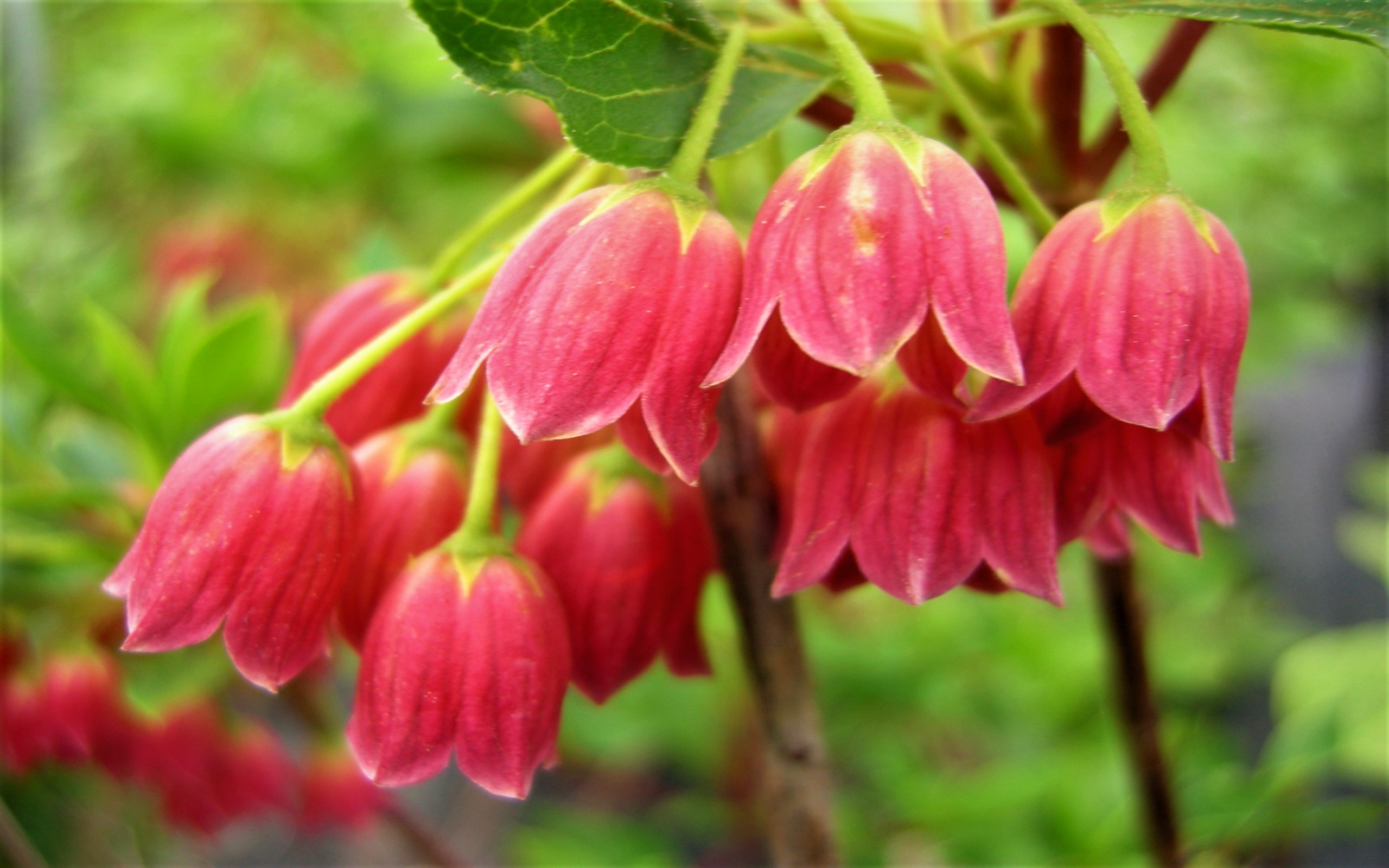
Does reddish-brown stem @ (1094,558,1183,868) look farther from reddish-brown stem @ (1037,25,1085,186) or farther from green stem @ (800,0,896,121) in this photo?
green stem @ (800,0,896,121)

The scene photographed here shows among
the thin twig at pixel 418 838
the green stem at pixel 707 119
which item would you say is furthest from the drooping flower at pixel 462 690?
the thin twig at pixel 418 838

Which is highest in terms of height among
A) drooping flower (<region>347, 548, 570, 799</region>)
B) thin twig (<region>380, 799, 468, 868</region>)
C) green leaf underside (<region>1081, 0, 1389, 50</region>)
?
green leaf underside (<region>1081, 0, 1389, 50</region>)

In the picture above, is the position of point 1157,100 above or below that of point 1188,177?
above

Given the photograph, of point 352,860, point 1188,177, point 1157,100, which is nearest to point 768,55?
point 1157,100

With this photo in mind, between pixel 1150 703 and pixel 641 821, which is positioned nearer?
pixel 1150 703

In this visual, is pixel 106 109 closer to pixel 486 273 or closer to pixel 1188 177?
pixel 486 273

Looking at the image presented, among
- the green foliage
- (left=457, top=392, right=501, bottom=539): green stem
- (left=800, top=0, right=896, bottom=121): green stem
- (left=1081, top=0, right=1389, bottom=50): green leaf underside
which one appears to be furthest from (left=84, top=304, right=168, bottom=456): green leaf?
the green foliage
